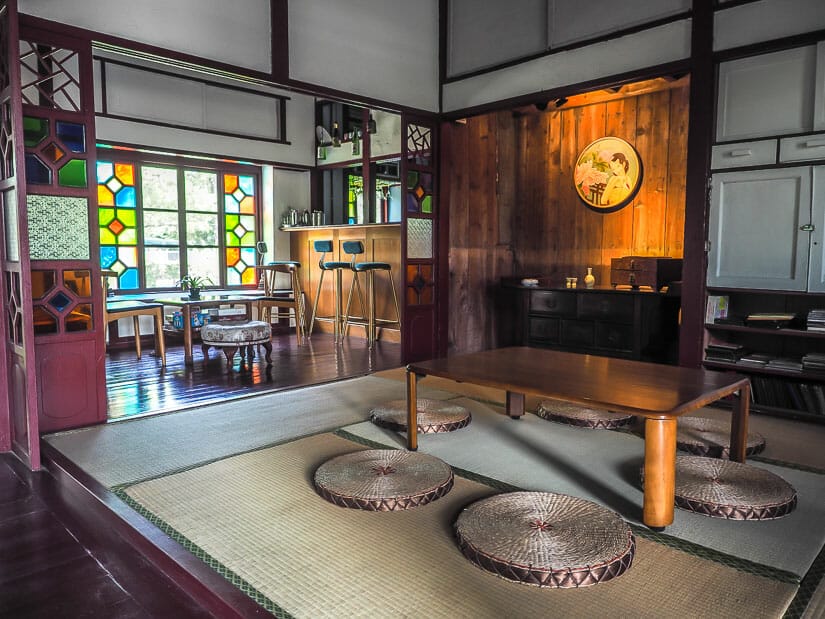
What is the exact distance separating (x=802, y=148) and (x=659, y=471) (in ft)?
8.45

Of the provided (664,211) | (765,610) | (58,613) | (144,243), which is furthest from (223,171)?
(765,610)

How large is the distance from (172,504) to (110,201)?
5181mm

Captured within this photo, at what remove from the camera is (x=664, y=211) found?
5469 millimetres

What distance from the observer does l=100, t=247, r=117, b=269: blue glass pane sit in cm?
660

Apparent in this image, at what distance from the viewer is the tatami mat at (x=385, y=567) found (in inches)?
65.5

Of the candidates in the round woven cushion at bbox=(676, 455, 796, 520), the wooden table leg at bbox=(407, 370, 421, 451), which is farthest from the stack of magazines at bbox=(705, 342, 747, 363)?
the wooden table leg at bbox=(407, 370, 421, 451)

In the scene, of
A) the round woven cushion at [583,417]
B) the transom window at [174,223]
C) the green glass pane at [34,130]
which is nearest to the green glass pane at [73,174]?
the green glass pane at [34,130]

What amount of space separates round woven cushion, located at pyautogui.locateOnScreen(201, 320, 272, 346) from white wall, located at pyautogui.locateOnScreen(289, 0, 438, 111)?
206 centimetres

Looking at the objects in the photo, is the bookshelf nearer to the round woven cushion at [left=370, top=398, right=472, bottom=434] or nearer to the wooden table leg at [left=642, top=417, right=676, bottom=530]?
the round woven cushion at [left=370, top=398, right=472, bottom=434]

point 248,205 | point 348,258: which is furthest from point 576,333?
point 248,205

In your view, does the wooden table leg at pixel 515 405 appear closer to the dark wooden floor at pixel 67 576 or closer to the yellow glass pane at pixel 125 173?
the dark wooden floor at pixel 67 576

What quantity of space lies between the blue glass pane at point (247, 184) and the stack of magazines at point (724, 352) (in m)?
5.85

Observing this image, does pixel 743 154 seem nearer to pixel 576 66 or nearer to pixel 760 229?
pixel 760 229

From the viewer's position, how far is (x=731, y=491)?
7.60 ft
